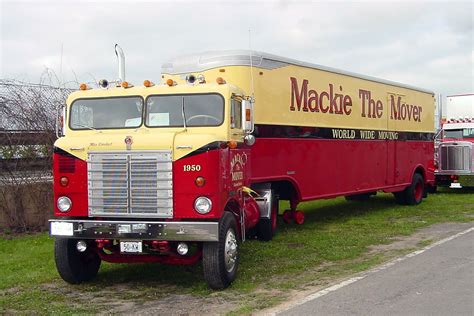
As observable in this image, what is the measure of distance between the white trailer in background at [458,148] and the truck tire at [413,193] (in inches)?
147

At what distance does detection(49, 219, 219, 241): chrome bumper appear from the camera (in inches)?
265

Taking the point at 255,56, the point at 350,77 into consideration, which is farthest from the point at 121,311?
the point at 350,77

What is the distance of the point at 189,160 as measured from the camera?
6969 mm

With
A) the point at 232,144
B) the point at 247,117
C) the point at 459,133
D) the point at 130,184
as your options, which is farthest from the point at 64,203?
the point at 459,133

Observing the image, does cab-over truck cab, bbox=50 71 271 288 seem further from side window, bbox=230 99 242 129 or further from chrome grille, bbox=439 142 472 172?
chrome grille, bbox=439 142 472 172

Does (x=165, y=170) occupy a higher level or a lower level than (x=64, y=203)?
higher

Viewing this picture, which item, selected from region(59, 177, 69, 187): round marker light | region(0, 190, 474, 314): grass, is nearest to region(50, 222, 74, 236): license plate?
region(59, 177, 69, 187): round marker light

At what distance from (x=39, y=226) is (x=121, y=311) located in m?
6.03

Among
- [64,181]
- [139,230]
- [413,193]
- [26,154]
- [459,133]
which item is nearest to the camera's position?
[139,230]

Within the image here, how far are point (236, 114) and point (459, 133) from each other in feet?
54.2

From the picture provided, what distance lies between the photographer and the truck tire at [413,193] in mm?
16469

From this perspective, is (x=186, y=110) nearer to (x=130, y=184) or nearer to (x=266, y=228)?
(x=130, y=184)

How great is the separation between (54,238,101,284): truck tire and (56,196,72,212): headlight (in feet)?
1.36

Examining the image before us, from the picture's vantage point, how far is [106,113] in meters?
7.93
